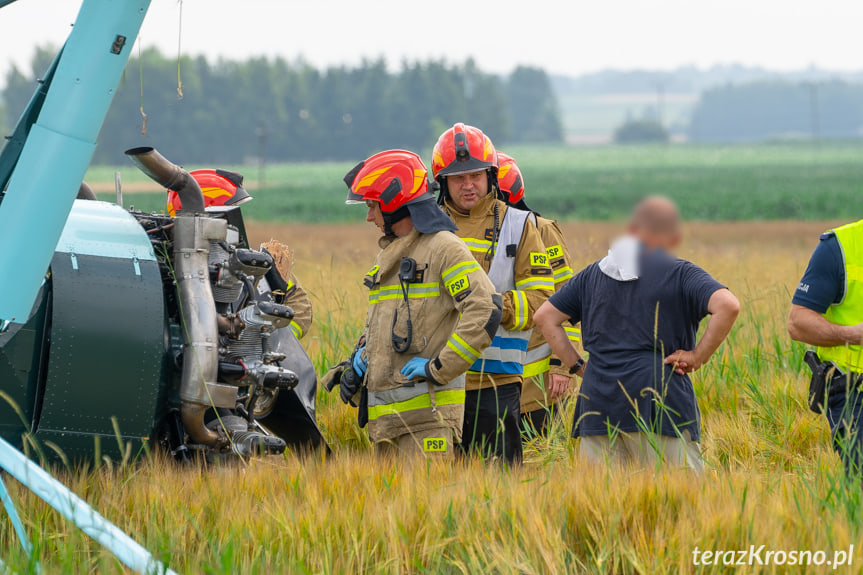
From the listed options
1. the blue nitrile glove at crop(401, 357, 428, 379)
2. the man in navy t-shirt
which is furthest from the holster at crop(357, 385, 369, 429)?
the man in navy t-shirt

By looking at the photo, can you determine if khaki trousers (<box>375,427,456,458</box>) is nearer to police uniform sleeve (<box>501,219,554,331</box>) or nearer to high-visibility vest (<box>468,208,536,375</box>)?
high-visibility vest (<box>468,208,536,375</box>)

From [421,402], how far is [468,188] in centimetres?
138

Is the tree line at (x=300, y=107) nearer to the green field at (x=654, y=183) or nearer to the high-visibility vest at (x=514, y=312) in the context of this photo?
the green field at (x=654, y=183)

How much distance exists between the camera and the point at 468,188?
18.5 feet

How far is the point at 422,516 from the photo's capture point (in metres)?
3.55

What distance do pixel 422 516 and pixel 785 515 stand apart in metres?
1.20

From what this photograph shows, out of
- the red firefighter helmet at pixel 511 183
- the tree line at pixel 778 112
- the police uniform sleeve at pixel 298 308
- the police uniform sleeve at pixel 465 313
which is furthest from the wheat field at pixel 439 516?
the tree line at pixel 778 112

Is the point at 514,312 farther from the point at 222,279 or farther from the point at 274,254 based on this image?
the point at 222,279

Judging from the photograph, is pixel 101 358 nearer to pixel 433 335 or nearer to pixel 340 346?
pixel 433 335

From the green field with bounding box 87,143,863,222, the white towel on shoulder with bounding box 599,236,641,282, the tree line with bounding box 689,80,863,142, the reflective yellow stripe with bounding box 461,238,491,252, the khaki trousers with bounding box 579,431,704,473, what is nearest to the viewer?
the white towel on shoulder with bounding box 599,236,641,282

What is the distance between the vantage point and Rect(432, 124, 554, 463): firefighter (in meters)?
5.41

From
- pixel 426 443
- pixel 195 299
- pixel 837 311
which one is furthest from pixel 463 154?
pixel 837 311

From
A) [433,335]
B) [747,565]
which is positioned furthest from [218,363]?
[747,565]

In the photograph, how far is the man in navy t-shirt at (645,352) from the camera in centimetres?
426
